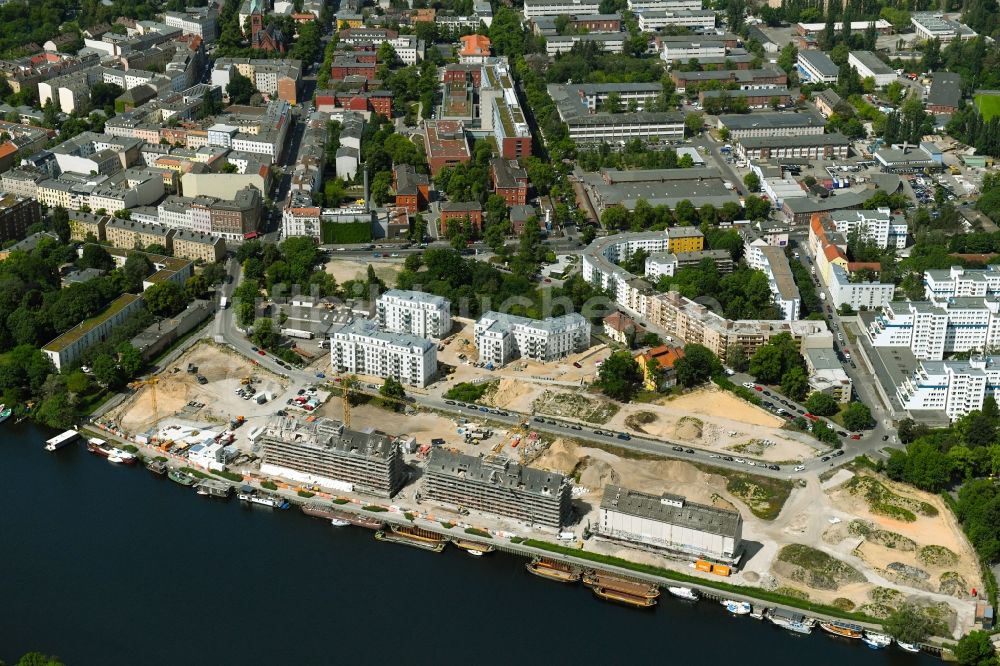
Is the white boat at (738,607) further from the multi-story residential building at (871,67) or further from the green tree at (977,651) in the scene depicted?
the multi-story residential building at (871,67)

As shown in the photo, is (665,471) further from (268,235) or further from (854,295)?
(268,235)

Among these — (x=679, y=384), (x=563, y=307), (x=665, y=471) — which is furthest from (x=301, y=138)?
(x=665, y=471)

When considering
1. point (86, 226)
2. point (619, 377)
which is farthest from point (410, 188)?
point (619, 377)

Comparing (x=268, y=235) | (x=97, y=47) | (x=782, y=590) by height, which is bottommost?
(x=782, y=590)

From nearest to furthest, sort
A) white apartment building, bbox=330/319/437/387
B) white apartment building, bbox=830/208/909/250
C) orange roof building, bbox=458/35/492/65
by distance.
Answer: white apartment building, bbox=330/319/437/387
white apartment building, bbox=830/208/909/250
orange roof building, bbox=458/35/492/65

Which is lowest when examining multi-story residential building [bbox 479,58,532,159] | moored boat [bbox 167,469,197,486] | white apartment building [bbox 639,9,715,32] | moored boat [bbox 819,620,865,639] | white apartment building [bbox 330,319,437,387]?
moored boat [bbox 819,620,865,639]

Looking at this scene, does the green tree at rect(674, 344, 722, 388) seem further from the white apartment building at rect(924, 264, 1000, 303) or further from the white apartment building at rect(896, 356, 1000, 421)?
the white apartment building at rect(924, 264, 1000, 303)

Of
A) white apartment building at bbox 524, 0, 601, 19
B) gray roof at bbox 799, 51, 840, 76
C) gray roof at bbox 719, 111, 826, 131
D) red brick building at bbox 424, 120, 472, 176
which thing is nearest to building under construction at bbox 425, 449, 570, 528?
red brick building at bbox 424, 120, 472, 176
